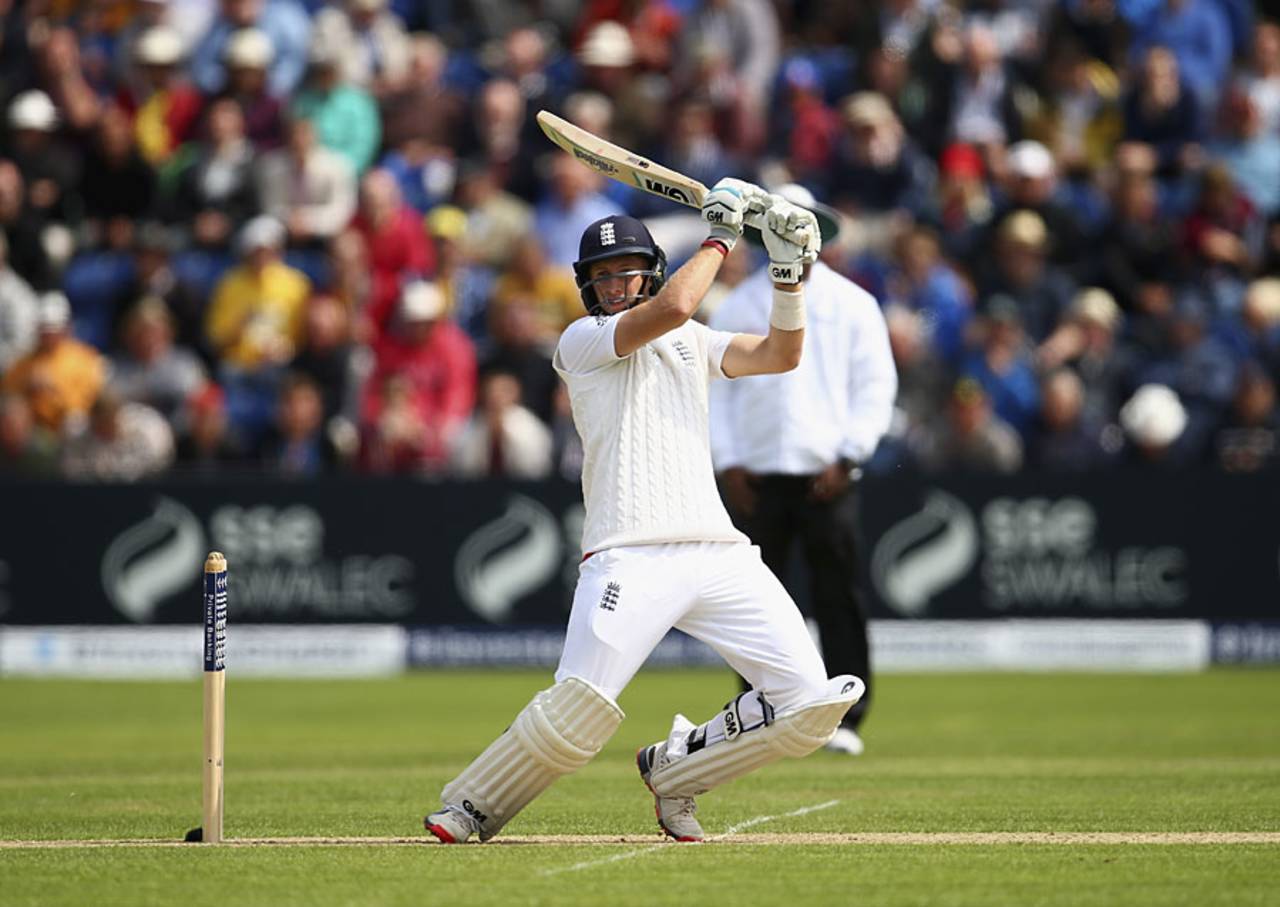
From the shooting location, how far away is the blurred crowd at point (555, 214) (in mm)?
15852

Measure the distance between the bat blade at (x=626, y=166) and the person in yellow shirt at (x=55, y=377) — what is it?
30.8 ft

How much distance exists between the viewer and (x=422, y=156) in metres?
18.3

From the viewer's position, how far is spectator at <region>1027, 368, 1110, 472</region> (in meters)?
15.5

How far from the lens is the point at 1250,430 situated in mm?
15391

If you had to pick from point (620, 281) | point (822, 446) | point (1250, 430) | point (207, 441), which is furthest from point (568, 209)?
point (620, 281)

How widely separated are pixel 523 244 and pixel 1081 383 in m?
4.24

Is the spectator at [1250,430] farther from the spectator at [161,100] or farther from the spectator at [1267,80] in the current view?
the spectator at [161,100]

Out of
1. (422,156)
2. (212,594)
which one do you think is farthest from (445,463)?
(212,594)

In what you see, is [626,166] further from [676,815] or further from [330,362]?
[330,362]

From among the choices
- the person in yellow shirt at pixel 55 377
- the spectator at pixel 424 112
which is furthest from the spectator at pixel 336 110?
the person in yellow shirt at pixel 55 377

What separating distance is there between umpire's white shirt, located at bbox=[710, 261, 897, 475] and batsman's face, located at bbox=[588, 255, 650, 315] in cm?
285

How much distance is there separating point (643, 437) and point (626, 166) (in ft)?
3.87

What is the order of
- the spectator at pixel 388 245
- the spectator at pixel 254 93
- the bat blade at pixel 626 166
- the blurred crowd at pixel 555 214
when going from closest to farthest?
the bat blade at pixel 626 166, the blurred crowd at pixel 555 214, the spectator at pixel 388 245, the spectator at pixel 254 93

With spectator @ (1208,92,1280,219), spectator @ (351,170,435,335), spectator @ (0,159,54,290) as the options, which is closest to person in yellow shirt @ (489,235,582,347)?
spectator @ (351,170,435,335)
